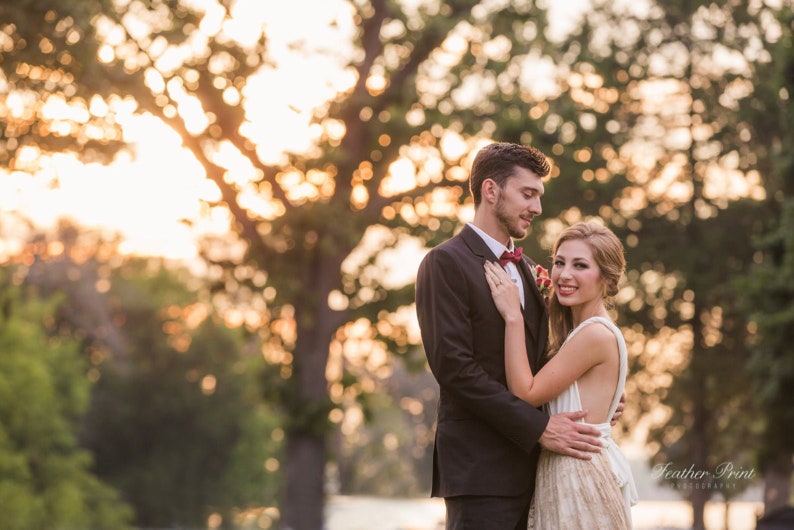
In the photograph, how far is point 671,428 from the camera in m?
31.0

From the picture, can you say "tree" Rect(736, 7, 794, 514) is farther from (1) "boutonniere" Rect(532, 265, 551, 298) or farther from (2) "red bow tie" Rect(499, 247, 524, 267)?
(2) "red bow tie" Rect(499, 247, 524, 267)

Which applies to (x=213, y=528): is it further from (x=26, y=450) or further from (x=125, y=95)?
(x=125, y=95)

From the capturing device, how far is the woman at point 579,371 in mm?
5387

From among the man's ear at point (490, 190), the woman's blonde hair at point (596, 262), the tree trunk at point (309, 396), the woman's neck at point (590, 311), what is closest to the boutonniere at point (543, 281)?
the woman's blonde hair at point (596, 262)

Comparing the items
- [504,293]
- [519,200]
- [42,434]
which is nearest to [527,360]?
[504,293]

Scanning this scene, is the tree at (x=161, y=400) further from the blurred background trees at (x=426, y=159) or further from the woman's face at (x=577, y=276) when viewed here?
the woman's face at (x=577, y=276)

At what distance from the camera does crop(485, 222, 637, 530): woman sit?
17.7 ft

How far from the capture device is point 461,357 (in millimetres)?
5336

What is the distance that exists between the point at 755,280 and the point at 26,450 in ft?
105

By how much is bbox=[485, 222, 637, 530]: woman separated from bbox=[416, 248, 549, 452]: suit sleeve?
0.13 meters

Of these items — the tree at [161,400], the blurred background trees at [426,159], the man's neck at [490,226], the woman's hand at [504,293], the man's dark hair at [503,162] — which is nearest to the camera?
the woman's hand at [504,293]

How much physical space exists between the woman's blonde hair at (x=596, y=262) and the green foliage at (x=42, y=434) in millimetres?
36729

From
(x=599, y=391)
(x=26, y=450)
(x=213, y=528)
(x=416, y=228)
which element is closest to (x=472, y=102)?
(x=416, y=228)

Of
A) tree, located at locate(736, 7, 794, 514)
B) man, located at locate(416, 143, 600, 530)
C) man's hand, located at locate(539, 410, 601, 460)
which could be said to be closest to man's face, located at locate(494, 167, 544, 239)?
man, located at locate(416, 143, 600, 530)
